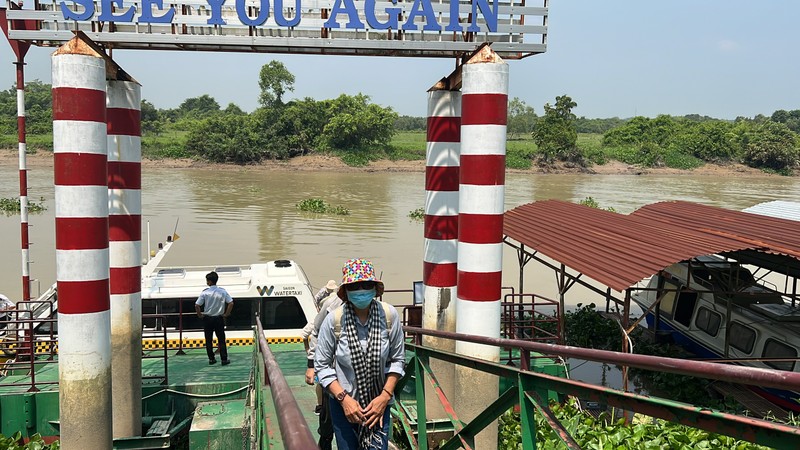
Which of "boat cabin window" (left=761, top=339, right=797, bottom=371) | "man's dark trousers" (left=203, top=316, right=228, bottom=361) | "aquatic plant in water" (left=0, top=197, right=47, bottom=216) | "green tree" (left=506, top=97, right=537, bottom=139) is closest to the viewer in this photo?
"man's dark trousers" (left=203, top=316, right=228, bottom=361)

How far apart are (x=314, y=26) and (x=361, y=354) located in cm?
394

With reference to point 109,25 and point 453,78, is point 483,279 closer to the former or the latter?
point 453,78

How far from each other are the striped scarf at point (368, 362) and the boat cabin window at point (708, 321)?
10.2m

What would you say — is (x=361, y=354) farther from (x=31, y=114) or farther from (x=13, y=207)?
(x=31, y=114)

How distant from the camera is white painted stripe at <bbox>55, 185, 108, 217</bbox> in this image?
18.9ft

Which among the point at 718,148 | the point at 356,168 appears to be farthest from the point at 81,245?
the point at 718,148

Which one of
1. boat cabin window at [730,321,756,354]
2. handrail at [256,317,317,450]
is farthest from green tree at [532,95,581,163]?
handrail at [256,317,317,450]

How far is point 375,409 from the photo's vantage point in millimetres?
3578

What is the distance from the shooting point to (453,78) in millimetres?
7324

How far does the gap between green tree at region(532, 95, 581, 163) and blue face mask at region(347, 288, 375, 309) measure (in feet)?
192

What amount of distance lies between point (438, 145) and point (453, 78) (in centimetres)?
81

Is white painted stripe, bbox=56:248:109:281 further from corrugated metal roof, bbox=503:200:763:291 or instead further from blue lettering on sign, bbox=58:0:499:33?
corrugated metal roof, bbox=503:200:763:291

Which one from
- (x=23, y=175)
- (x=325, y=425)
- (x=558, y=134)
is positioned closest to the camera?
(x=325, y=425)

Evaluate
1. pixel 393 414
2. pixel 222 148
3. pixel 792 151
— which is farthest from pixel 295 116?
pixel 393 414
